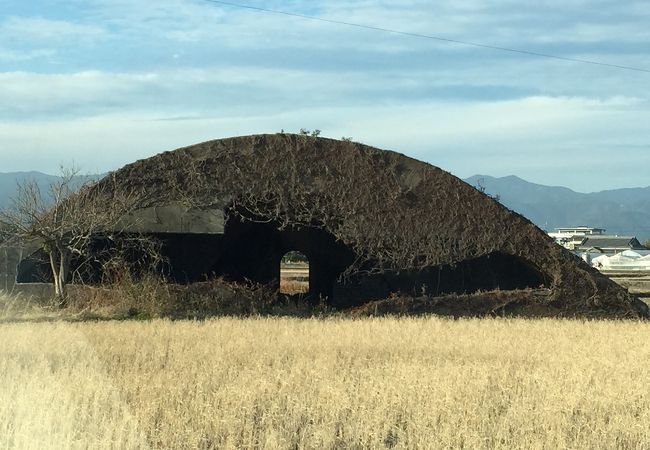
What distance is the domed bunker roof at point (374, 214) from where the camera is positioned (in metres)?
21.6

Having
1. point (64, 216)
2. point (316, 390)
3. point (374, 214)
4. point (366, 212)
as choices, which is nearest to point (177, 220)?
point (64, 216)

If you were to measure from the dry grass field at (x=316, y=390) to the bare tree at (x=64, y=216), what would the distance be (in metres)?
5.74

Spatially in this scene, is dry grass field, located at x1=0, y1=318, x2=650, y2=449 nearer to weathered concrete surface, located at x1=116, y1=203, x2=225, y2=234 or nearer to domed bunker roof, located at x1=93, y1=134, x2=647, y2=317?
domed bunker roof, located at x1=93, y1=134, x2=647, y2=317

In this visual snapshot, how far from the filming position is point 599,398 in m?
9.12

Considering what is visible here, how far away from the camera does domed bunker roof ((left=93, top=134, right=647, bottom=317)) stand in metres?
21.6

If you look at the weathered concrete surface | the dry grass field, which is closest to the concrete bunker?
the weathered concrete surface

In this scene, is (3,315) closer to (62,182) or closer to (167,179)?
(62,182)

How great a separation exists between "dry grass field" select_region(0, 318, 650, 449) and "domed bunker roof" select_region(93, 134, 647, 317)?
247 inches

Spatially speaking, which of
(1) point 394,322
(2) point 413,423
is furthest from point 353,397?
(1) point 394,322

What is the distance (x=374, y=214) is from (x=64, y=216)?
754 cm

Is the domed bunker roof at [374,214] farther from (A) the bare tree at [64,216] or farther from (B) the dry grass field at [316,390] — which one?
(B) the dry grass field at [316,390]

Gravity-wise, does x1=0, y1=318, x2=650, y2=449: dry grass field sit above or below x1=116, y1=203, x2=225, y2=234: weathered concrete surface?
below

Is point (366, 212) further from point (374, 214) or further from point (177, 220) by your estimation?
point (177, 220)

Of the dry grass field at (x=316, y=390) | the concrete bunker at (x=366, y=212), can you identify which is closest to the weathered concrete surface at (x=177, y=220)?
the concrete bunker at (x=366, y=212)
